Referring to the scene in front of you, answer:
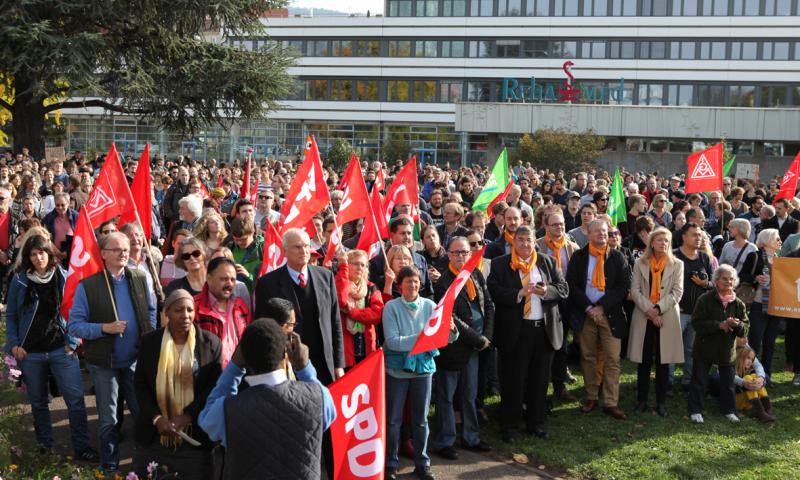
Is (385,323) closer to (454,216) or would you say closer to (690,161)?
(454,216)

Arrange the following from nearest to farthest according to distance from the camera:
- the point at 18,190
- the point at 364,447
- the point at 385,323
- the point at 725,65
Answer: the point at 364,447 → the point at 385,323 → the point at 18,190 → the point at 725,65

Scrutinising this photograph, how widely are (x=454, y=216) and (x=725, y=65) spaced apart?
53106 millimetres

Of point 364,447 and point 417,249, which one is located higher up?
point 417,249

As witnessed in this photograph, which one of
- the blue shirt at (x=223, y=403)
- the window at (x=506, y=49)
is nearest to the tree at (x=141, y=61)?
the blue shirt at (x=223, y=403)

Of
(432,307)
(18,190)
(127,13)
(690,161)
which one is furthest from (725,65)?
(432,307)

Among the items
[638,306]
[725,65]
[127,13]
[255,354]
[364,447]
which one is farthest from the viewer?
[725,65]

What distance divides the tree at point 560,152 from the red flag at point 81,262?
38201 millimetres

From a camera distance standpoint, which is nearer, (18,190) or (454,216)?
(454,216)

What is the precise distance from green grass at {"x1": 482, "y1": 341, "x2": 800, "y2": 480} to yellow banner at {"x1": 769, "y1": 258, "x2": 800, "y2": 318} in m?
1.12

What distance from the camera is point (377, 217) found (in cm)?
980

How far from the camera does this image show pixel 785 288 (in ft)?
32.2

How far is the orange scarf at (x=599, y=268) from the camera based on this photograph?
8641mm

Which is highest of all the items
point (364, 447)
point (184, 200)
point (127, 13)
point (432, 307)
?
point (127, 13)

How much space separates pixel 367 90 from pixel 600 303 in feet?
185
